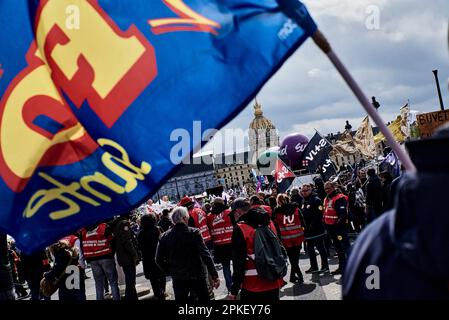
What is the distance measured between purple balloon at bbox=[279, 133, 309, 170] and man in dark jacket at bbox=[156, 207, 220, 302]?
1062 inches

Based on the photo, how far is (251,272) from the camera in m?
5.65

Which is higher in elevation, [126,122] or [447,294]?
[126,122]

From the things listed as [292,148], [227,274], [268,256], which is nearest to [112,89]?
[268,256]

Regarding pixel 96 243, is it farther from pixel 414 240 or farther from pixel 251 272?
pixel 414 240

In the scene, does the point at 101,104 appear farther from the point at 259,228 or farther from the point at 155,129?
the point at 259,228

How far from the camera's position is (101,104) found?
3.40 m

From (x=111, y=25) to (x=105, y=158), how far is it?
0.90 metres

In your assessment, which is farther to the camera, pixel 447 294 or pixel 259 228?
pixel 259 228

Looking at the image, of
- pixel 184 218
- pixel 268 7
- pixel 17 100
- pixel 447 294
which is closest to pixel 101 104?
pixel 17 100

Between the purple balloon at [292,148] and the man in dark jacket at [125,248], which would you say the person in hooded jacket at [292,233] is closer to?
the man in dark jacket at [125,248]

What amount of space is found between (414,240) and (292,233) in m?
8.55

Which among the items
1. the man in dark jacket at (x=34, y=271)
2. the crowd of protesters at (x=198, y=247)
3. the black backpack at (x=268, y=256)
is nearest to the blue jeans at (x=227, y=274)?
the crowd of protesters at (x=198, y=247)

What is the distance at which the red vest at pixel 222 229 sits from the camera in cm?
1007

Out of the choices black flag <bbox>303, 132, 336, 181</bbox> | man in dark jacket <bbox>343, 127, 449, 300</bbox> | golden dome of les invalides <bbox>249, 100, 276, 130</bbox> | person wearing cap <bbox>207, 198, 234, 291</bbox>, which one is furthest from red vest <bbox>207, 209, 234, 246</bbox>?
golden dome of les invalides <bbox>249, 100, 276, 130</bbox>
